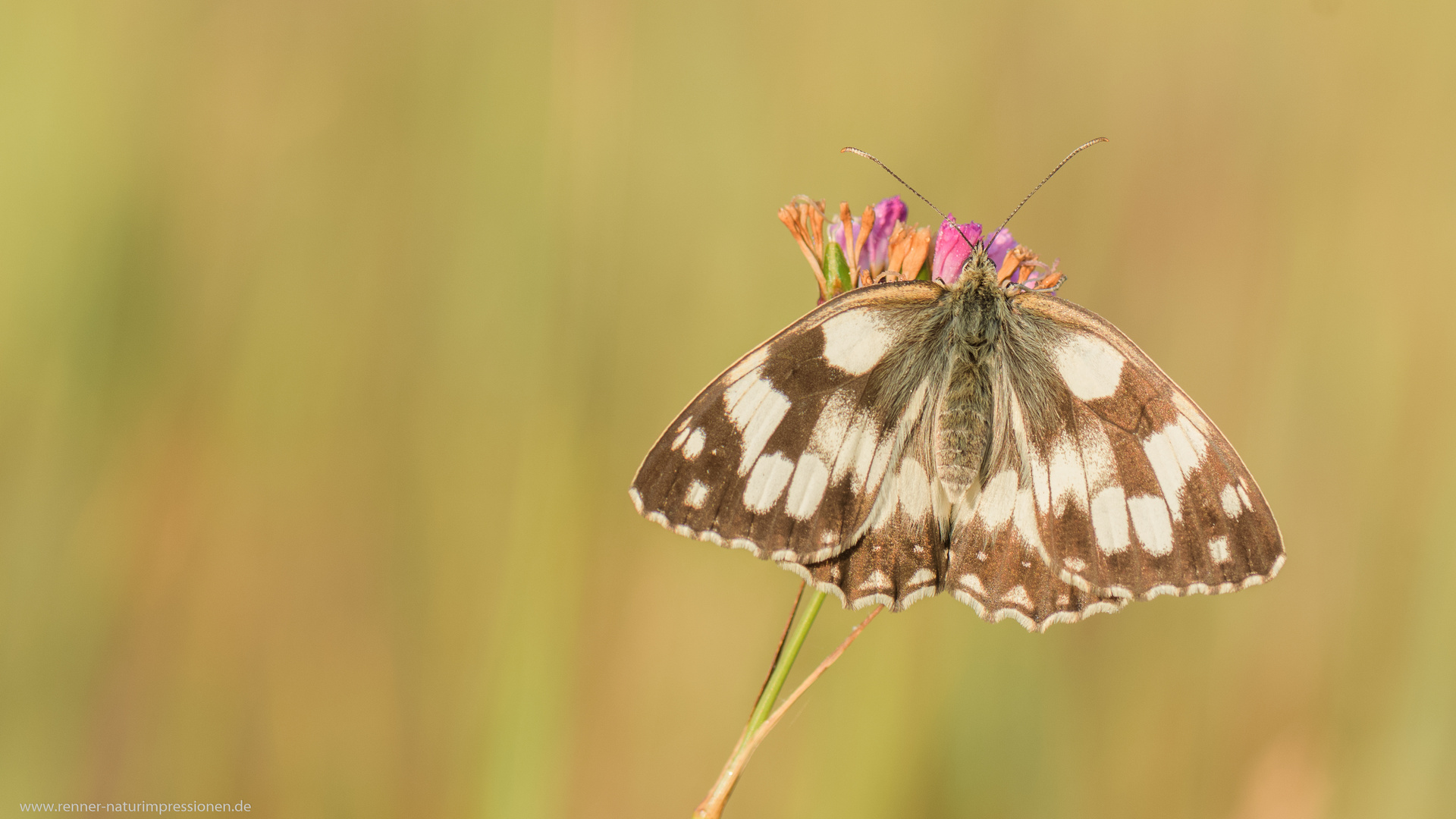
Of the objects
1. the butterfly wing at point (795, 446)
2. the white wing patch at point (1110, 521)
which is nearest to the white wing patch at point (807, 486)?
the butterfly wing at point (795, 446)

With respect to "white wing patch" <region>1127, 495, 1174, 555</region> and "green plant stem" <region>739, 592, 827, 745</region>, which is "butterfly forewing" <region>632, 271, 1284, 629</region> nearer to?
"white wing patch" <region>1127, 495, 1174, 555</region>

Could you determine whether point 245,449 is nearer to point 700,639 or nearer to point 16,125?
point 16,125

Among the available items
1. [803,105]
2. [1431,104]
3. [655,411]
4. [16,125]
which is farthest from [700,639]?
[1431,104]

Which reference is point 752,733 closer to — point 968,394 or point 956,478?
point 956,478

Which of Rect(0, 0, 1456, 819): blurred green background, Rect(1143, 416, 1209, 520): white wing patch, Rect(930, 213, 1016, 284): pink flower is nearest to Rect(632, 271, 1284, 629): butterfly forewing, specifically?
Rect(1143, 416, 1209, 520): white wing patch

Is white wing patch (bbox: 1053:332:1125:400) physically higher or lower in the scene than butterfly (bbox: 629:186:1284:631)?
higher

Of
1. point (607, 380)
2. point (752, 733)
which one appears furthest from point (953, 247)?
point (607, 380)
